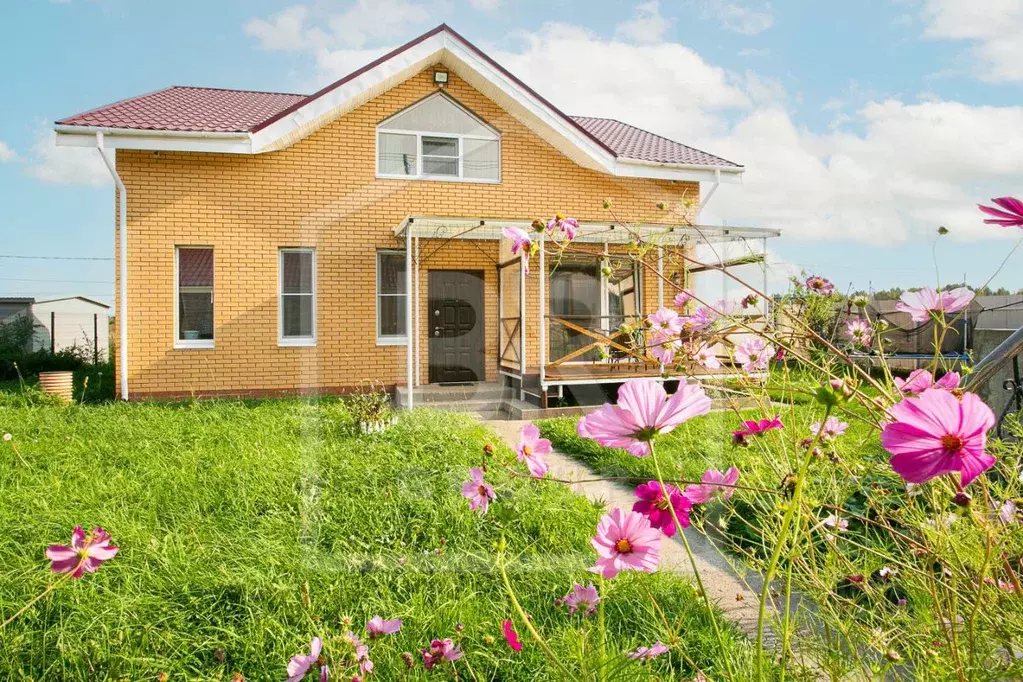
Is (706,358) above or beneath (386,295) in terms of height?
beneath

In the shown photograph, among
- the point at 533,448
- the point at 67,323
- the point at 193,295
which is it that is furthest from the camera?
the point at 67,323

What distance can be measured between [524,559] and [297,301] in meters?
1.06

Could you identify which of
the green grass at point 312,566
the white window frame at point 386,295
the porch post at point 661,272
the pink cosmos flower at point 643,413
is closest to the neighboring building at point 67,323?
the green grass at point 312,566

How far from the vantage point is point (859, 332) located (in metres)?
1.33

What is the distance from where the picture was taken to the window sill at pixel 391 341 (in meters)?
1.60

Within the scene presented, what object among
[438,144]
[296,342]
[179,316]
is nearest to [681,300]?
[296,342]

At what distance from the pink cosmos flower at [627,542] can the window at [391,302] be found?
987 millimetres

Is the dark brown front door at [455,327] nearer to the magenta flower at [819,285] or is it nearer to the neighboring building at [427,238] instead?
the neighboring building at [427,238]

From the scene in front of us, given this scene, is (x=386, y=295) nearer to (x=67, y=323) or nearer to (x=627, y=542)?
(x=627, y=542)

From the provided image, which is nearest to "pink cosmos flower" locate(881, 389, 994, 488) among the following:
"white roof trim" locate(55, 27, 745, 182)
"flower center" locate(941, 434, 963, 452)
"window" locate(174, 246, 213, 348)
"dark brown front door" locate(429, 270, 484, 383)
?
"flower center" locate(941, 434, 963, 452)

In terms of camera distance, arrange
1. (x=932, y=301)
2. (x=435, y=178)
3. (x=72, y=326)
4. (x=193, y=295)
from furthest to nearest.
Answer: (x=72, y=326) < (x=193, y=295) < (x=435, y=178) < (x=932, y=301)

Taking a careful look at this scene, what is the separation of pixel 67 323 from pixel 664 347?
20.3 m

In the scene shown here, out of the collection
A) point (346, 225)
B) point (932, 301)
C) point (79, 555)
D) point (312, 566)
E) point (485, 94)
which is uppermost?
point (485, 94)

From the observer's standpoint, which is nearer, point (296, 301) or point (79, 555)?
point (79, 555)
